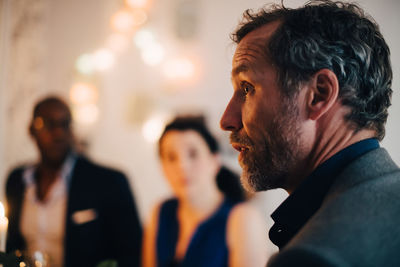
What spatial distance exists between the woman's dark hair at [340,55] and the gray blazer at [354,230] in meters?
0.20

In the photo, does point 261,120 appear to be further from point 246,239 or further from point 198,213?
point 198,213

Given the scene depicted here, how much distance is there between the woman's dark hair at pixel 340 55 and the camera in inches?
29.9

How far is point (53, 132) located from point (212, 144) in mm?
876

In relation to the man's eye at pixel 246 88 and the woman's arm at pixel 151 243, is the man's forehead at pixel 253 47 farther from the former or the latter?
the woman's arm at pixel 151 243

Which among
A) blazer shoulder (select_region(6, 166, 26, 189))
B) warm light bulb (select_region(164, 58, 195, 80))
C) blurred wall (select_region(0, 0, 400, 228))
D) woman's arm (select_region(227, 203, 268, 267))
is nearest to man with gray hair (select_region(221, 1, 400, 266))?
woman's arm (select_region(227, 203, 268, 267))

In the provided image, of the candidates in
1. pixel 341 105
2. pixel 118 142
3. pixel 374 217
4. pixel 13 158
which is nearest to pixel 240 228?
pixel 341 105

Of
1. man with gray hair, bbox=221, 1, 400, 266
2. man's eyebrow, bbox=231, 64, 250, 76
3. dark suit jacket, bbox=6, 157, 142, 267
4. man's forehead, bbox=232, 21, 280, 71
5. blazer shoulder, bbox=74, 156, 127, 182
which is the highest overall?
man's forehead, bbox=232, 21, 280, 71

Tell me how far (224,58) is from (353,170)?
2.48 metres

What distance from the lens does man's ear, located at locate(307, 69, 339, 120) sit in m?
0.74

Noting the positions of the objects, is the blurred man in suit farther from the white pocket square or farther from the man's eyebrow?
the man's eyebrow

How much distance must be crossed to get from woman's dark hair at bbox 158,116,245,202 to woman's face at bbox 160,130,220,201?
0.07 ft

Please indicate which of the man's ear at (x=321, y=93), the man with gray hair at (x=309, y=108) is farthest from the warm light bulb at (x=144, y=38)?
the man's ear at (x=321, y=93)

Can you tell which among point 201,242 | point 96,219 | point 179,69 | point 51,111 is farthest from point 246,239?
point 179,69

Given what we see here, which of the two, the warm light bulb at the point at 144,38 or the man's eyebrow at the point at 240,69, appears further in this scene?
the warm light bulb at the point at 144,38
